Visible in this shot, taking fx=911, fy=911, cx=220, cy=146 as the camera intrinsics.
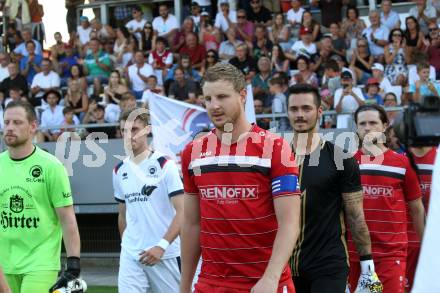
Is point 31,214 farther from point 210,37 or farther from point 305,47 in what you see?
point 210,37

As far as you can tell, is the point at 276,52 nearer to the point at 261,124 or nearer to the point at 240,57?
the point at 240,57

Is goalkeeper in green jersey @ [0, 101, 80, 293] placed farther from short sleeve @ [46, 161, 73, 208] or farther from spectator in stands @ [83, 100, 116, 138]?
spectator in stands @ [83, 100, 116, 138]

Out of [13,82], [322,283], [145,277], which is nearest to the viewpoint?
[322,283]

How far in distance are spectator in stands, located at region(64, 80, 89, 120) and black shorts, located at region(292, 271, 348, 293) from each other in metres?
11.9

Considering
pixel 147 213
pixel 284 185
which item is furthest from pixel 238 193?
pixel 147 213

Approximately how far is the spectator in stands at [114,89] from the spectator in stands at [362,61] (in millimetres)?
4470

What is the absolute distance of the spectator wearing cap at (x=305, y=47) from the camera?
55.6 feet

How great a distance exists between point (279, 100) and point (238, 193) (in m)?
10.3

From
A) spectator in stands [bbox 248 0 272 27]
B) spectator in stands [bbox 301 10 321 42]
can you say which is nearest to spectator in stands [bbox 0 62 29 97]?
spectator in stands [bbox 248 0 272 27]

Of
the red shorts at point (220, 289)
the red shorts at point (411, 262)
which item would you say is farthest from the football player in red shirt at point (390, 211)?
the red shorts at point (220, 289)

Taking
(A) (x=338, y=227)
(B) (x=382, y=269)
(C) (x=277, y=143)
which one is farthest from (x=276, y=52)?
(C) (x=277, y=143)

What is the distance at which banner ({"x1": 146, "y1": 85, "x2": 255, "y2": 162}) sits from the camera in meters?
13.2

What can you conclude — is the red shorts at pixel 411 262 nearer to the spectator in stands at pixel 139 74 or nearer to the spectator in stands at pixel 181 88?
the spectator in stands at pixel 181 88

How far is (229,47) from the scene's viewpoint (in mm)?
18109
